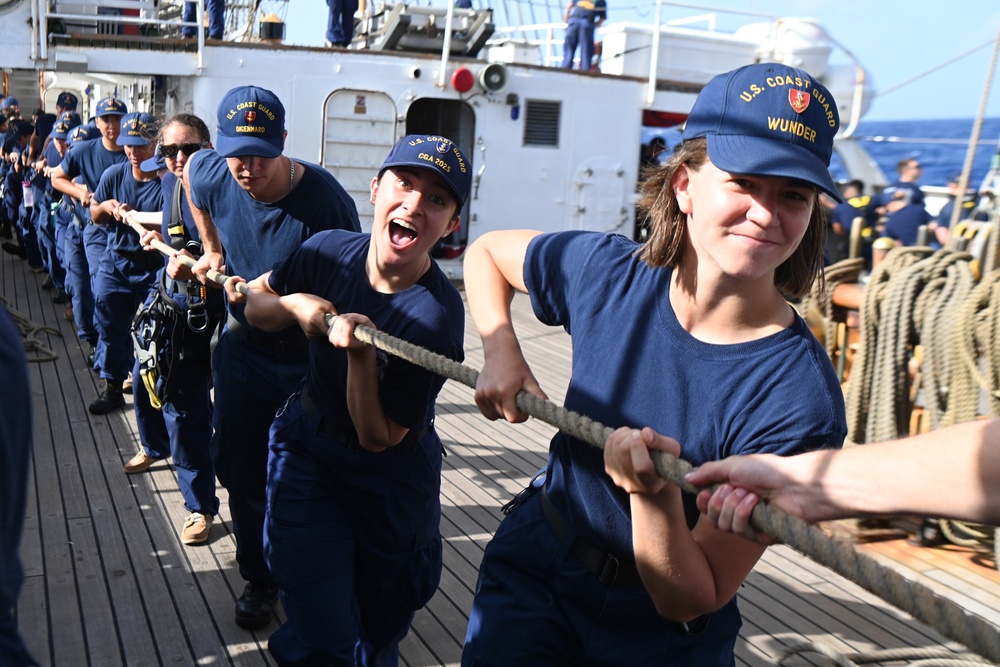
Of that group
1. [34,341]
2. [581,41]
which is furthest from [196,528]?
[581,41]

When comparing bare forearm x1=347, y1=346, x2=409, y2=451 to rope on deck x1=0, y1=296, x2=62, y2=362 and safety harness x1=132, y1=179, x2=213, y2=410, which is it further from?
rope on deck x1=0, y1=296, x2=62, y2=362

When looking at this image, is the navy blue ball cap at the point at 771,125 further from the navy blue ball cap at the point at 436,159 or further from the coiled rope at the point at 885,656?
the coiled rope at the point at 885,656

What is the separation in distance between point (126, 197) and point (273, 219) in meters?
2.99

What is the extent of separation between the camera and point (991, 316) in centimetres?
438

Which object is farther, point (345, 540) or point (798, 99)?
point (345, 540)

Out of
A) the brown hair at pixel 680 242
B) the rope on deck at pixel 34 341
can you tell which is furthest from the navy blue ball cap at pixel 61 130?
the brown hair at pixel 680 242

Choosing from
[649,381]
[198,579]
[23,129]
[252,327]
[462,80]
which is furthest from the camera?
[23,129]

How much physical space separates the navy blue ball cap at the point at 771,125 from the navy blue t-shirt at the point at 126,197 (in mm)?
4941

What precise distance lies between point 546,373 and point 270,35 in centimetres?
669

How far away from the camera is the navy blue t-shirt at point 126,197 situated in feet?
20.1

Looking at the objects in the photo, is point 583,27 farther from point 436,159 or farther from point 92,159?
point 436,159

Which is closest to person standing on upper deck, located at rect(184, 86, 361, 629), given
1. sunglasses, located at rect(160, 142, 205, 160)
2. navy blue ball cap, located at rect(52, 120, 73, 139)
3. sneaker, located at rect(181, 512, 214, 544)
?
sneaker, located at rect(181, 512, 214, 544)

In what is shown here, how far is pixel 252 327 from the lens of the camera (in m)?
3.64

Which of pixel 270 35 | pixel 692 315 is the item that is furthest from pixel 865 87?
pixel 692 315
